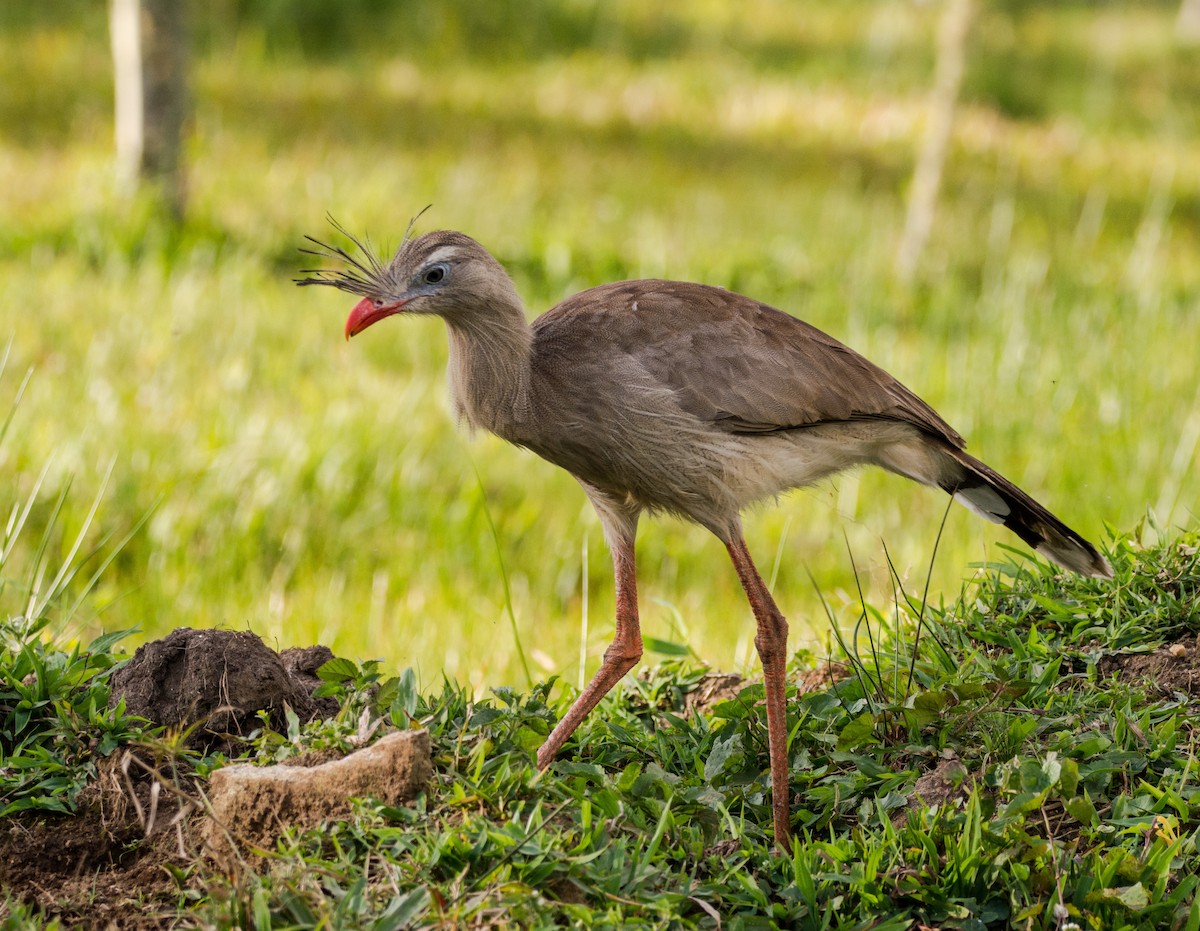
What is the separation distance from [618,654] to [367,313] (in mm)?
984

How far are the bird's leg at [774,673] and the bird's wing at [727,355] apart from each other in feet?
1.03

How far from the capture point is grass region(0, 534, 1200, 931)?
2.40 m

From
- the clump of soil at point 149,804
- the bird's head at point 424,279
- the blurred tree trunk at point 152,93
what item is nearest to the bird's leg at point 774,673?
the bird's head at point 424,279

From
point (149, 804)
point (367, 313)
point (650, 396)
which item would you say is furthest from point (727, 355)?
point (149, 804)

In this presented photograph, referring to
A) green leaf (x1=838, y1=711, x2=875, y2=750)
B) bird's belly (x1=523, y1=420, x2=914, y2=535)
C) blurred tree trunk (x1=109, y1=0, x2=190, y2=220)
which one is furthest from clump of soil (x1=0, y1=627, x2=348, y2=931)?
blurred tree trunk (x1=109, y1=0, x2=190, y2=220)

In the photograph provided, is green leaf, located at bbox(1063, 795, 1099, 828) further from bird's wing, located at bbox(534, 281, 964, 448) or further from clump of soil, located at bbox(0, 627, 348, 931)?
clump of soil, located at bbox(0, 627, 348, 931)

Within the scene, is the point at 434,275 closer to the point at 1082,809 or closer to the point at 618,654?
the point at 618,654

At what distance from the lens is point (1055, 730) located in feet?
9.62

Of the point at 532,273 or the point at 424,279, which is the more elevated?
the point at 424,279

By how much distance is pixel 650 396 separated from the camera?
2986 millimetres

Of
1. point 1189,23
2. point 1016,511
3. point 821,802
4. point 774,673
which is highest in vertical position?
point 1189,23

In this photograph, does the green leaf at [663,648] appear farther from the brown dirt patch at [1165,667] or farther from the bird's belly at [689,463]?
the brown dirt patch at [1165,667]

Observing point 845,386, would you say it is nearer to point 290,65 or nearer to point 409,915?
point 409,915

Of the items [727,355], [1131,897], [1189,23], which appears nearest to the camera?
[1131,897]
